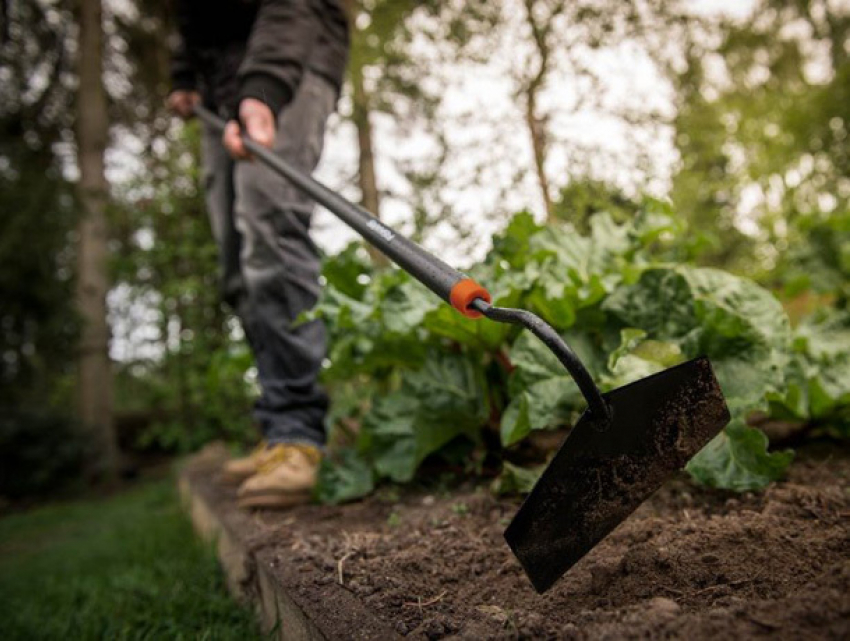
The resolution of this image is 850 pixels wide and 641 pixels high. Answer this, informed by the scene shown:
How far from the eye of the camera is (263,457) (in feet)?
6.52

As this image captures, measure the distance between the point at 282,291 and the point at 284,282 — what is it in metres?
0.03

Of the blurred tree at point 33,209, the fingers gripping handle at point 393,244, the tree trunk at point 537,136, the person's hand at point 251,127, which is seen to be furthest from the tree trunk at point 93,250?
the fingers gripping handle at point 393,244

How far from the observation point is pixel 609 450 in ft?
3.39

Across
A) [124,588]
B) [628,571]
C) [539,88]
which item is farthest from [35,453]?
[628,571]

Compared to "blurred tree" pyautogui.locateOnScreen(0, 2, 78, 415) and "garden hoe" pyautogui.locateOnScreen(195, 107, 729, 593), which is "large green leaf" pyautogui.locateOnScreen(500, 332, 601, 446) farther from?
"blurred tree" pyautogui.locateOnScreen(0, 2, 78, 415)

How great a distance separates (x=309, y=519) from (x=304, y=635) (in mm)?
682

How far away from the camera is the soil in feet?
2.66

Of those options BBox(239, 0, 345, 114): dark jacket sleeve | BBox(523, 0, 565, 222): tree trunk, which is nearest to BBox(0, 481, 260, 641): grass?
BBox(239, 0, 345, 114): dark jacket sleeve

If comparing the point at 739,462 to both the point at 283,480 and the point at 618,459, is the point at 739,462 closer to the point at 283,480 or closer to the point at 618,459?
the point at 618,459

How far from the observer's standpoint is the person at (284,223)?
6.31 feet

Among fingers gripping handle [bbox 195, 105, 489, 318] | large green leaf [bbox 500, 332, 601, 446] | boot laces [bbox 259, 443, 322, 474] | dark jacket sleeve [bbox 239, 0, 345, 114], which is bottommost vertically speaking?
boot laces [bbox 259, 443, 322, 474]

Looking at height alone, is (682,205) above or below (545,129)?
below

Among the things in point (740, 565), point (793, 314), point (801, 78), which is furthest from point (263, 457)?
point (801, 78)

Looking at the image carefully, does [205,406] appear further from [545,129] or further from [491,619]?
[491,619]
